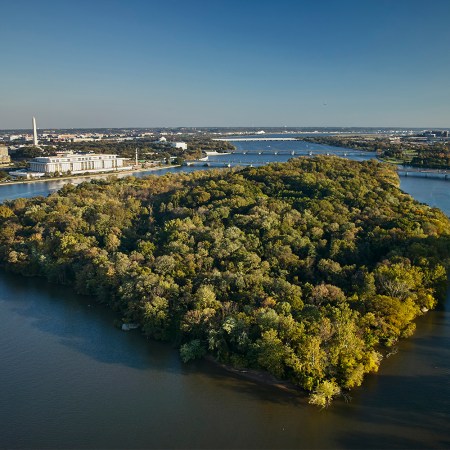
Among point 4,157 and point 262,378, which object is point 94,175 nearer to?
point 4,157

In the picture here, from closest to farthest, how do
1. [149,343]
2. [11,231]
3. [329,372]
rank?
[329,372] < [149,343] < [11,231]

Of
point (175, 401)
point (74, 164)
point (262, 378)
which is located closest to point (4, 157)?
point (74, 164)

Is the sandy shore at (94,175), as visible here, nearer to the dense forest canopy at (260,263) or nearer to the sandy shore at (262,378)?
the dense forest canopy at (260,263)

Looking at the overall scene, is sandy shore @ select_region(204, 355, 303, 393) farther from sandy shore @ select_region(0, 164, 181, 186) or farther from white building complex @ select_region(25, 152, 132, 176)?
white building complex @ select_region(25, 152, 132, 176)

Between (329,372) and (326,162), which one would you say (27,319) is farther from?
(326,162)

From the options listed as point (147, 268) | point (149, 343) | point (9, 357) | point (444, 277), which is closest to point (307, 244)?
point (444, 277)

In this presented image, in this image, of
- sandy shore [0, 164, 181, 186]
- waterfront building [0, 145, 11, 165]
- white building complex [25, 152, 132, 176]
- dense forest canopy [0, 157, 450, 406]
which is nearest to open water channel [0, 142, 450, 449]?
dense forest canopy [0, 157, 450, 406]
